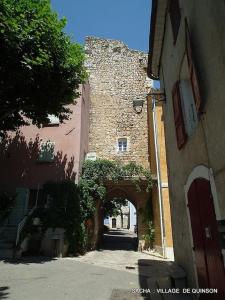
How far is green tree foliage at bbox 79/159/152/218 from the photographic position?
1327 centimetres

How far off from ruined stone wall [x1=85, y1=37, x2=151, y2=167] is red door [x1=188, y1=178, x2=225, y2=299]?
11.6 m

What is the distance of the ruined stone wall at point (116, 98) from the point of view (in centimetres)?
1711

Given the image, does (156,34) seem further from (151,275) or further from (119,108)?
(119,108)

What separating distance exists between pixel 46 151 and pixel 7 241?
17.2 feet

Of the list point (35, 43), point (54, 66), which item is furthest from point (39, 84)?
point (35, 43)

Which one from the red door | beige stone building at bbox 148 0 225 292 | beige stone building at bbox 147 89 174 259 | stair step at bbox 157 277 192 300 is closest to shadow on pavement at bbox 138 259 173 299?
stair step at bbox 157 277 192 300

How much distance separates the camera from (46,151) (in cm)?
1438

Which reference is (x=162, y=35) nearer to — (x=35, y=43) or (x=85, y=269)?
(x=35, y=43)

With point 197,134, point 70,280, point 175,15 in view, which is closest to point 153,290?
point 70,280

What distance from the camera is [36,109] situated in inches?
412

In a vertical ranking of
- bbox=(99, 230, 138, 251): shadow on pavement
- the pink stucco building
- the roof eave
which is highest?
the roof eave

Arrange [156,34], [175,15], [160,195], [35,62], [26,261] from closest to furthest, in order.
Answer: [175,15] < [156,34] < [35,62] < [26,261] < [160,195]

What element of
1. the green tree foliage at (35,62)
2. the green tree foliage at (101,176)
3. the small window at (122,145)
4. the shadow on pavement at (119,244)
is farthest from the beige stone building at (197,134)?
the shadow on pavement at (119,244)

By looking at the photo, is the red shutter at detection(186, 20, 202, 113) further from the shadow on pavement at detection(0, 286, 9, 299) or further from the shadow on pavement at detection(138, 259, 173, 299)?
the shadow on pavement at detection(0, 286, 9, 299)
